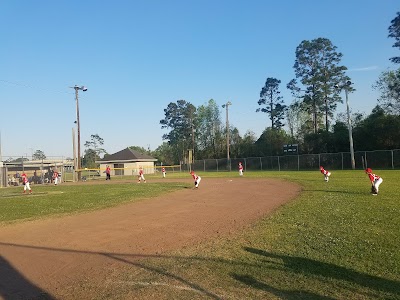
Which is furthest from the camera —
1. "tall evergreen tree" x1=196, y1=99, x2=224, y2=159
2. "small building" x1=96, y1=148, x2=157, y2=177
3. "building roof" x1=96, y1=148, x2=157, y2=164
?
"tall evergreen tree" x1=196, y1=99, x2=224, y2=159

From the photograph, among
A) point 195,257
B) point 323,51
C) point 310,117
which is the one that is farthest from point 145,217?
point 310,117

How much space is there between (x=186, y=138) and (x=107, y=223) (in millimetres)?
91074

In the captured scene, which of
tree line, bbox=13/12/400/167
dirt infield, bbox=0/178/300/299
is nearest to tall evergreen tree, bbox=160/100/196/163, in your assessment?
tree line, bbox=13/12/400/167

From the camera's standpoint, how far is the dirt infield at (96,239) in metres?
6.47

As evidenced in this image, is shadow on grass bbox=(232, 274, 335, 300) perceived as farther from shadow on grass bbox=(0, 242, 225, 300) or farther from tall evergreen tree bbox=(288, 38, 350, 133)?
tall evergreen tree bbox=(288, 38, 350, 133)

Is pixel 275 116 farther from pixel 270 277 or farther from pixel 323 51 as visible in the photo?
pixel 270 277

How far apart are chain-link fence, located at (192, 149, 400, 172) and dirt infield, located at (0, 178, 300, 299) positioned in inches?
1314

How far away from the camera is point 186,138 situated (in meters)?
103

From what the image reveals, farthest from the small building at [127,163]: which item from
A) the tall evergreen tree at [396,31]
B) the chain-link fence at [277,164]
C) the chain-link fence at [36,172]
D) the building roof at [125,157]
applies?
the tall evergreen tree at [396,31]

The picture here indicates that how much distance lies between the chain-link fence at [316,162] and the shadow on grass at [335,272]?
132ft

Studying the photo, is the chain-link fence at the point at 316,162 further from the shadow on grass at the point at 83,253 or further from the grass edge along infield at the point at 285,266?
the shadow on grass at the point at 83,253

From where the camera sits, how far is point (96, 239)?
9.83 metres

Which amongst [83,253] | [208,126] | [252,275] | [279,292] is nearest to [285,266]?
[252,275]

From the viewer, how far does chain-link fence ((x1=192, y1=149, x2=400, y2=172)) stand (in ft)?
143
